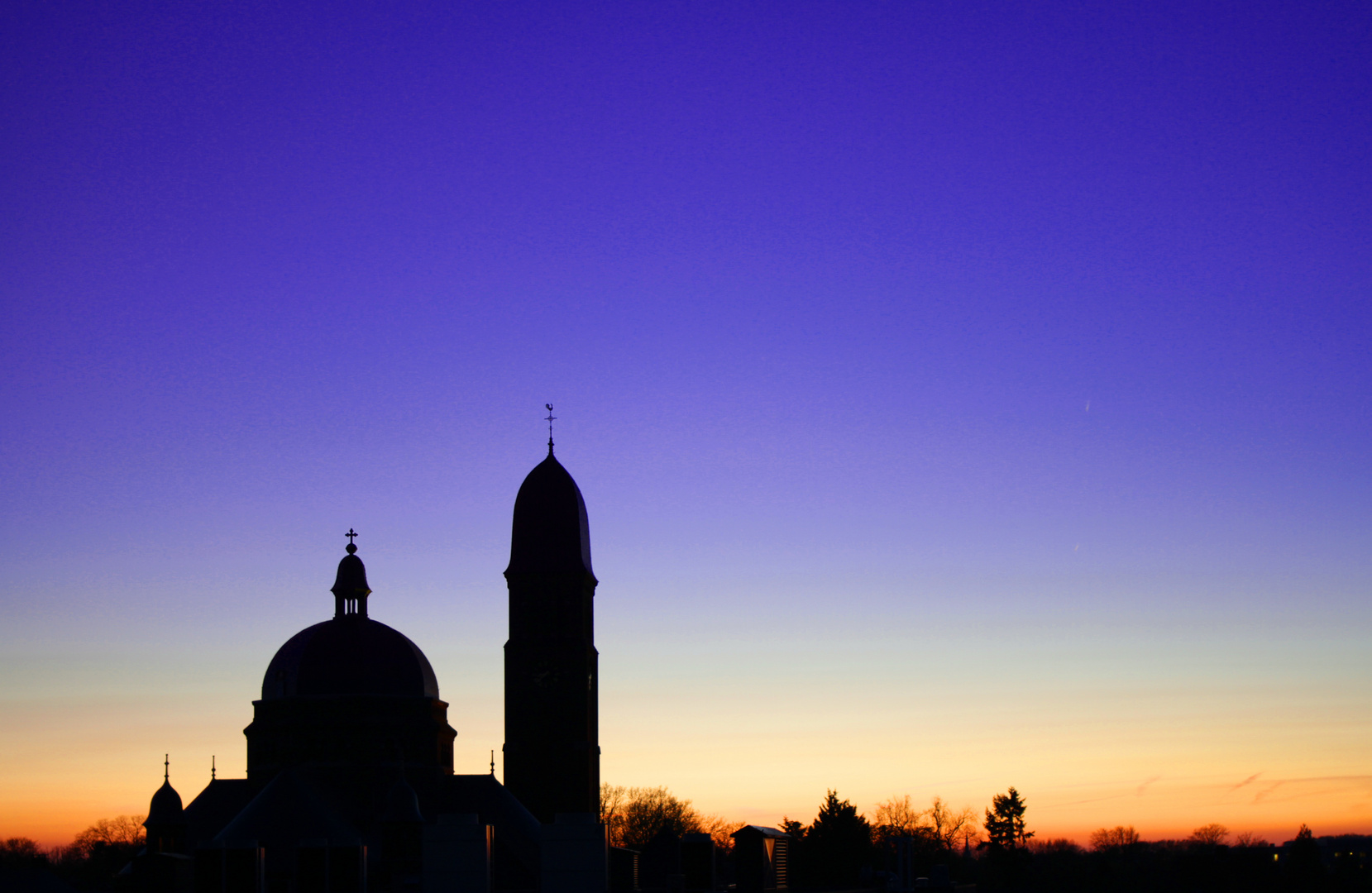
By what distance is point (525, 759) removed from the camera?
6400cm

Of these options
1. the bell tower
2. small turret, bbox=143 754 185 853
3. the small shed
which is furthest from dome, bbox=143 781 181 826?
the small shed

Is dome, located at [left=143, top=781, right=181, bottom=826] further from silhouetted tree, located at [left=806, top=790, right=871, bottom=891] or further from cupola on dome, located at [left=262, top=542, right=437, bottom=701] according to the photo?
silhouetted tree, located at [left=806, top=790, right=871, bottom=891]

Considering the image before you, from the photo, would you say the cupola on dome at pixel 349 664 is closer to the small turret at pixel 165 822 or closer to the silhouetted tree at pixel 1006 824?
the small turret at pixel 165 822

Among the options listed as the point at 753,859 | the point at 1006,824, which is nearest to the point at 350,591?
the point at 753,859

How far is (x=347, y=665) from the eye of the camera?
64375mm

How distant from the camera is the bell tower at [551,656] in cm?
6356

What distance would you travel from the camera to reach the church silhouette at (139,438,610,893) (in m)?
56.6

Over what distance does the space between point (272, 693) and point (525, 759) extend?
11896mm

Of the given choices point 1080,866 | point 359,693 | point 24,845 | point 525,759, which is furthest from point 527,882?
point 24,845

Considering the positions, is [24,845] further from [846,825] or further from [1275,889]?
[1275,889]

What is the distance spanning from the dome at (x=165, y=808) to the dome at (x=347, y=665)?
22.4 feet

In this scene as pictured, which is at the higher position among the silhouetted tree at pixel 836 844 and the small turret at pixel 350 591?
the small turret at pixel 350 591

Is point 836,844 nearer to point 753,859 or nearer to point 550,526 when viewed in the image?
point 550,526

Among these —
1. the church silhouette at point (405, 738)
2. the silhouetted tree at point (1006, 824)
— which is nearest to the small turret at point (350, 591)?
the church silhouette at point (405, 738)
